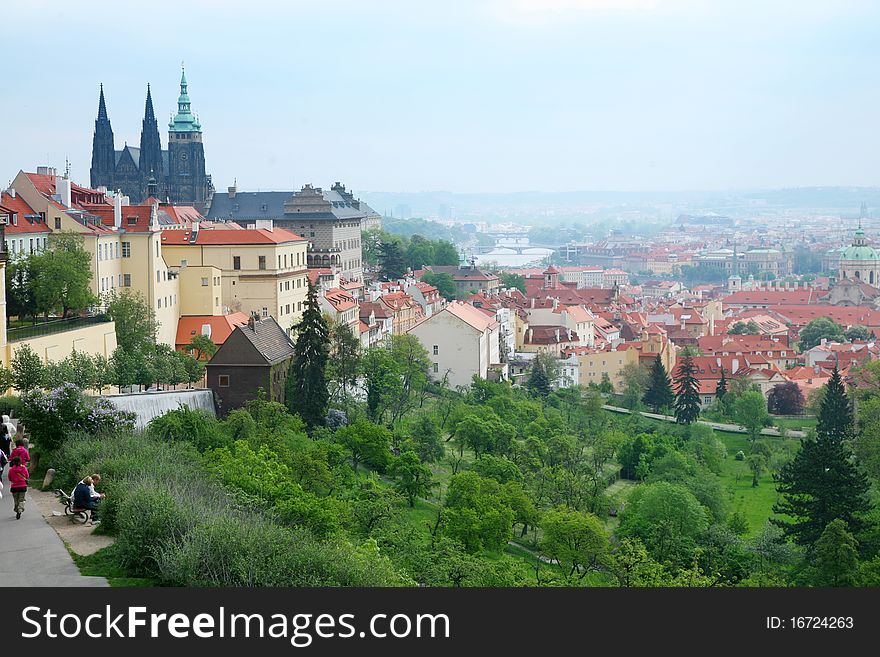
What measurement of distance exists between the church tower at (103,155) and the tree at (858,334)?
56036mm

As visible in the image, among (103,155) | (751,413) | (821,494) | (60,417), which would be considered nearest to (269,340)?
(821,494)

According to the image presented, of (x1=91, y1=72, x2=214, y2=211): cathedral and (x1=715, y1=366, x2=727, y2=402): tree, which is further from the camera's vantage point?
(x1=91, y1=72, x2=214, y2=211): cathedral

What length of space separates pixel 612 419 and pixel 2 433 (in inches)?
1689

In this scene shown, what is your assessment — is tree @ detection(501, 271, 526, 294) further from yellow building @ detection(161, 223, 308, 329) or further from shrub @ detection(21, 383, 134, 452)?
shrub @ detection(21, 383, 134, 452)

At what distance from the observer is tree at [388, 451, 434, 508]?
32719mm

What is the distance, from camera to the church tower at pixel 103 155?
103 meters

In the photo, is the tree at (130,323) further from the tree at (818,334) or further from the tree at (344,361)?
the tree at (818,334)

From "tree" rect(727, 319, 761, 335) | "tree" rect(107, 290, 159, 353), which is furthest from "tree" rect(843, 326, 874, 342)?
"tree" rect(107, 290, 159, 353)

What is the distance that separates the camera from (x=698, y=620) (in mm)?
11789

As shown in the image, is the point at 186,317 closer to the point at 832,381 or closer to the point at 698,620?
the point at 832,381

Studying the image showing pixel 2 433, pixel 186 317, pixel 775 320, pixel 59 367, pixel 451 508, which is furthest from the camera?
pixel 775 320

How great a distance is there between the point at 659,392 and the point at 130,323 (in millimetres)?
36646

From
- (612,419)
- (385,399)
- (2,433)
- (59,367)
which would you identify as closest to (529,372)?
(612,419)

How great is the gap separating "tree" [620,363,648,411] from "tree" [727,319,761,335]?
2977 cm
